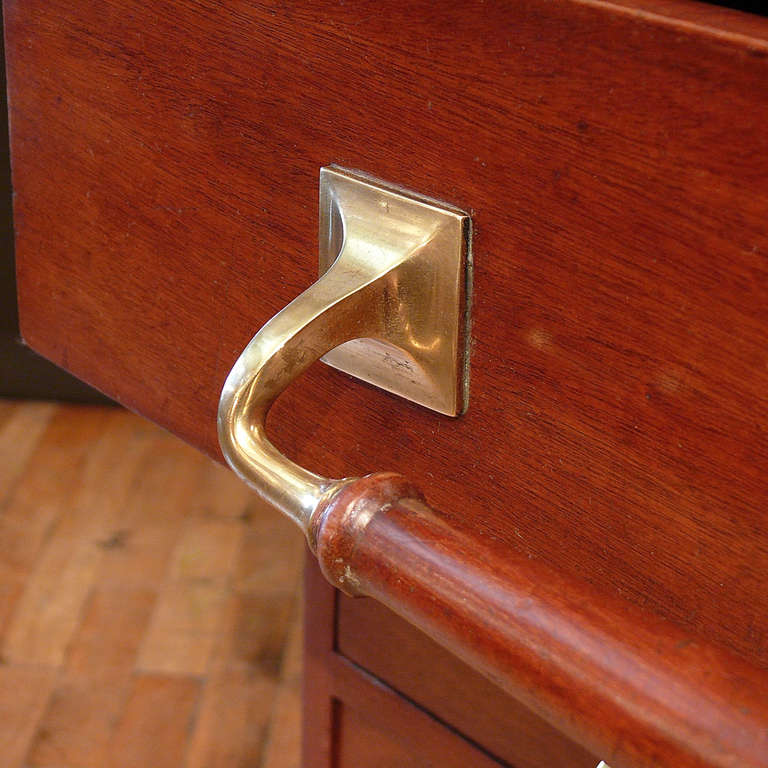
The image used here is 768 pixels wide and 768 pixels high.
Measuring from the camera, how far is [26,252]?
18.4 inches

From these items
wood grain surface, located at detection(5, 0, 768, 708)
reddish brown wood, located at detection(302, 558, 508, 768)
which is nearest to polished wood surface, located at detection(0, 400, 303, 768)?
reddish brown wood, located at detection(302, 558, 508, 768)

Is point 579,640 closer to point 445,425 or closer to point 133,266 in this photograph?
→ point 445,425

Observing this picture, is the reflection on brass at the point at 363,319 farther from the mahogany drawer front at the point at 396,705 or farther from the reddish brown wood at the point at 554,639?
the mahogany drawer front at the point at 396,705

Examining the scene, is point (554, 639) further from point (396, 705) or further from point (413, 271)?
point (396, 705)

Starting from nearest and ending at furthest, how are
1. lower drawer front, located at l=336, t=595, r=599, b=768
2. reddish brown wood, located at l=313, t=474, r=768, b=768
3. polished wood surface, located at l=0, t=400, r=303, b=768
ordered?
1. reddish brown wood, located at l=313, t=474, r=768, b=768
2. lower drawer front, located at l=336, t=595, r=599, b=768
3. polished wood surface, located at l=0, t=400, r=303, b=768

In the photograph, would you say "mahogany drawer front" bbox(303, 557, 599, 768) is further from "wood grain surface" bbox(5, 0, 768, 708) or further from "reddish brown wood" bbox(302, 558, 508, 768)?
"wood grain surface" bbox(5, 0, 768, 708)

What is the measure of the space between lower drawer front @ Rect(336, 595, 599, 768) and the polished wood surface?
82cm

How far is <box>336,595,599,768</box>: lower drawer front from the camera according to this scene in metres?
0.52

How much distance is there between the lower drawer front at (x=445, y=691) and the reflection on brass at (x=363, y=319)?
0.81 feet

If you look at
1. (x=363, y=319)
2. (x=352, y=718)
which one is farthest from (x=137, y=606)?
(x=363, y=319)

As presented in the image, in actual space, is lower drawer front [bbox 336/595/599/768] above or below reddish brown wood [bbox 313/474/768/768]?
below

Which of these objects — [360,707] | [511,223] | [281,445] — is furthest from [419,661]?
[511,223]

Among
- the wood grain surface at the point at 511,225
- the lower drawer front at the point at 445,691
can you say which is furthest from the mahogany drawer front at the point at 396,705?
the wood grain surface at the point at 511,225

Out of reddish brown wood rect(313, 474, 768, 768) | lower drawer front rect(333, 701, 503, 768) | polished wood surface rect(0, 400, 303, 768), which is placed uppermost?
reddish brown wood rect(313, 474, 768, 768)
